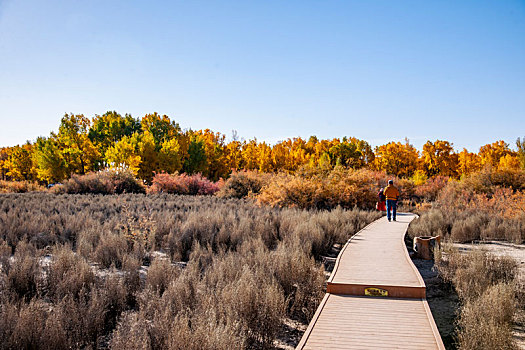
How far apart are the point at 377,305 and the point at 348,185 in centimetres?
1453

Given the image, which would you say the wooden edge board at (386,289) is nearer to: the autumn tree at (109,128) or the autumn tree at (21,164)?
the autumn tree at (109,128)

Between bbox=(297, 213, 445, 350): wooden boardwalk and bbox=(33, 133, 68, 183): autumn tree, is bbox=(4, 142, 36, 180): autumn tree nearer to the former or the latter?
bbox=(33, 133, 68, 183): autumn tree

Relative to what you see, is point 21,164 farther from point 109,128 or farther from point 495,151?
point 495,151

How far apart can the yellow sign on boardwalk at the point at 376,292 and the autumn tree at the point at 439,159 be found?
59.7 m

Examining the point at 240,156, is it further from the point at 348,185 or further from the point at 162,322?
the point at 162,322

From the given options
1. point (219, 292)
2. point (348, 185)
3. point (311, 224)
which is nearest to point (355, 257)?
point (311, 224)

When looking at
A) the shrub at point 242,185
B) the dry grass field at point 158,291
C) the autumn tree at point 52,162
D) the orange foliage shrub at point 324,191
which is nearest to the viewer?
the dry grass field at point 158,291

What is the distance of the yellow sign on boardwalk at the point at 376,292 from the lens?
576 centimetres

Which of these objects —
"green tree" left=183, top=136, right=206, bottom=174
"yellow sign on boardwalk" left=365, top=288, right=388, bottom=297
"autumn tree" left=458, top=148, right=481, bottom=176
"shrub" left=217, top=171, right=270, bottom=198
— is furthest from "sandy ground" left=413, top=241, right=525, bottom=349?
"autumn tree" left=458, top=148, right=481, bottom=176

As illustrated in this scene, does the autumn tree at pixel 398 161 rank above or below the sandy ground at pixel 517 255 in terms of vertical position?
above

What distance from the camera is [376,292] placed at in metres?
5.80

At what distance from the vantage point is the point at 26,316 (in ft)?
13.2

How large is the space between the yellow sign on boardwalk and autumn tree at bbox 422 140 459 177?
59.7 metres

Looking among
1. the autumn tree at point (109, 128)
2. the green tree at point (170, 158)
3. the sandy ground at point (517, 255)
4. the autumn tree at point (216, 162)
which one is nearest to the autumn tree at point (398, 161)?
the autumn tree at point (216, 162)
